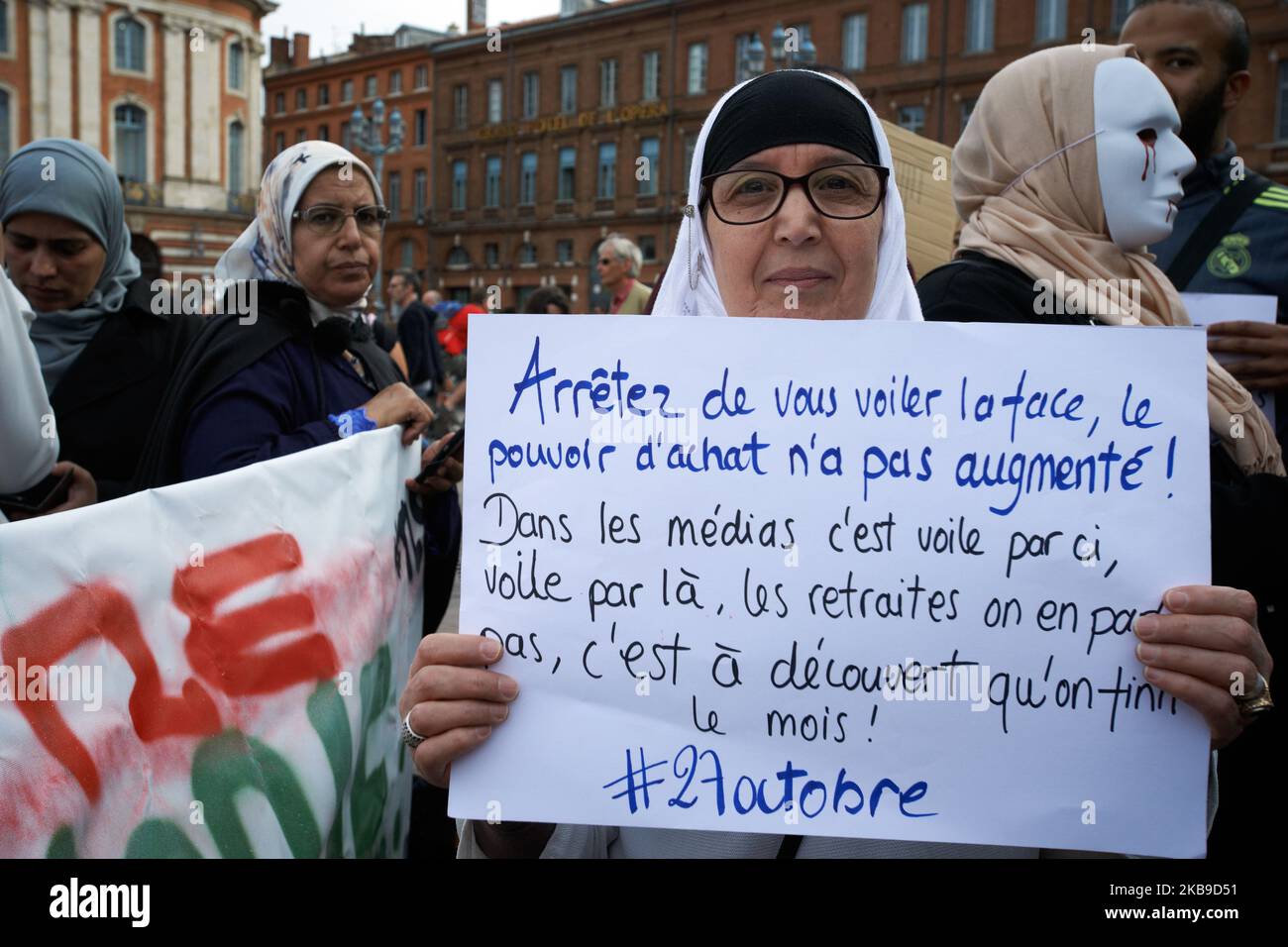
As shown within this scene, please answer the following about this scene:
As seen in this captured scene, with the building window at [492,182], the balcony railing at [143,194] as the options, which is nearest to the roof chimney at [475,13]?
the building window at [492,182]

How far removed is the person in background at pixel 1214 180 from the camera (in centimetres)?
288

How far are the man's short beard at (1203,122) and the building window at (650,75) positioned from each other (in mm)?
44254

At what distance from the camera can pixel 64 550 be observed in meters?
1.64

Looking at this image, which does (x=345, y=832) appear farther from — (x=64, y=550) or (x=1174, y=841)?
(x=1174, y=841)

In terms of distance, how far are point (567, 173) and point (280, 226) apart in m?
47.0

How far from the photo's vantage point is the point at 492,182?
51125 mm

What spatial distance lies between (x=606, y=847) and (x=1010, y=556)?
0.79 meters

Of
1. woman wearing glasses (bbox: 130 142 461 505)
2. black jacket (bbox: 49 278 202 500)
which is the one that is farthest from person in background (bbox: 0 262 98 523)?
black jacket (bbox: 49 278 202 500)

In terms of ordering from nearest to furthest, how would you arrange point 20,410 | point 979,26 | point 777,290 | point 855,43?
point 777,290 < point 20,410 < point 979,26 < point 855,43

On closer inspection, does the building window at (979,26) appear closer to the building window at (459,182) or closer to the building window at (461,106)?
the building window at (461,106)

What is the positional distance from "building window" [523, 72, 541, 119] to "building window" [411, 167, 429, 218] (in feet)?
30.8

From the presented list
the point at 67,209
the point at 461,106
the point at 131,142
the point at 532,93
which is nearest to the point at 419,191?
the point at 461,106

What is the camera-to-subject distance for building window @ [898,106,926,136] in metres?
38.8

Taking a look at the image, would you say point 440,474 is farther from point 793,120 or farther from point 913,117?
point 913,117
